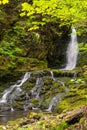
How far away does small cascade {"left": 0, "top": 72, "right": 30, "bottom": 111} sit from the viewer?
15512 millimetres

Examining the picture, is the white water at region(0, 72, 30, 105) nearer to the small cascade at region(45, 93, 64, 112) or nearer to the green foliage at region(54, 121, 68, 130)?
the small cascade at region(45, 93, 64, 112)

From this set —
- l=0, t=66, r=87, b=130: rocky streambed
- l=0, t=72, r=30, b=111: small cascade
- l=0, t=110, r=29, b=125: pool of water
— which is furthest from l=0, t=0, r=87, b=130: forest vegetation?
l=0, t=110, r=29, b=125: pool of water

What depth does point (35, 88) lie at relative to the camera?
16641 mm

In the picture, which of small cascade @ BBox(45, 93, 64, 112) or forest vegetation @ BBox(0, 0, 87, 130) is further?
forest vegetation @ BBox(0, 0, 87, 130)

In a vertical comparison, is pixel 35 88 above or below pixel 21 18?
below

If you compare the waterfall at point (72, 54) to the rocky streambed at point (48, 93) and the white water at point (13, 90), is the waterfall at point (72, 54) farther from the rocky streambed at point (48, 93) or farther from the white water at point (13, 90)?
the white water at point (13, 90)

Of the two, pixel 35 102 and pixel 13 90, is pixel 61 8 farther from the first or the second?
pixel 13 90

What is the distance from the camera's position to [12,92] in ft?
53.5

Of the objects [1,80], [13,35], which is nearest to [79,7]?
[1,80]

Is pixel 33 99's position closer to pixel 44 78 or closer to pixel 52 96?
pixel 52 96

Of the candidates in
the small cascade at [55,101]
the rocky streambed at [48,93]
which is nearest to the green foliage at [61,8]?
the rocky streambed at [48,93]

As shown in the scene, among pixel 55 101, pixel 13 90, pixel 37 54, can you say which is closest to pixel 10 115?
pixel 55 101

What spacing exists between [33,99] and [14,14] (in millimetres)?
8553

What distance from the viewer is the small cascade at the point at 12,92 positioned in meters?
15.5
